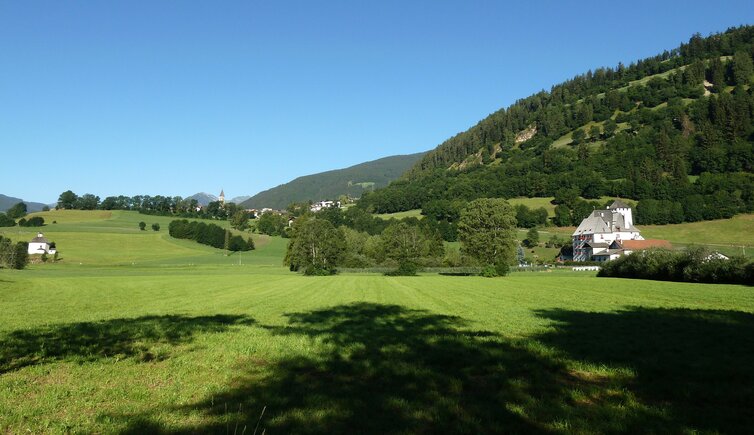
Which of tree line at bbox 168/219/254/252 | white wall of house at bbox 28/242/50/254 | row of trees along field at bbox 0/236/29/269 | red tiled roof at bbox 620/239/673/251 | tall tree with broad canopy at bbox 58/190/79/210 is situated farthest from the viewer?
tall tree with broad canopy at bbox 58/190/79/210

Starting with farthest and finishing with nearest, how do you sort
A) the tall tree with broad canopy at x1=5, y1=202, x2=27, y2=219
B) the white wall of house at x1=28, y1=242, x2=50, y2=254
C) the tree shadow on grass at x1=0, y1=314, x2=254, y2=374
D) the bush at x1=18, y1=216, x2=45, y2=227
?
1. the tall tree with broad canopy at x1=5, y1=202, x2=27, y2=219
2. the bush at x1=18, y1=216, x2=45, y2=227
3. the white wall of house at x1=28, y1=242, x2=50, y2=254
4. the tree shadow on grass at x1=0, y1=314, x2=254, y2=374

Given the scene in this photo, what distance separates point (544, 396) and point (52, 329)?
581 inches

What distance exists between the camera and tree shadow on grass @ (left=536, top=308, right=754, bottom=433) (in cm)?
655

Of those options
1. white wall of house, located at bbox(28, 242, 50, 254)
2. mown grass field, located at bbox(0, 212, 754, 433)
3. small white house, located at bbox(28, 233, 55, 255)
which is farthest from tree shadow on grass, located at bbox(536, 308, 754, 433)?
white wall of house, located at bbox(28, 242, 50, 254)

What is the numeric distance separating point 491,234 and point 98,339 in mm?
83340

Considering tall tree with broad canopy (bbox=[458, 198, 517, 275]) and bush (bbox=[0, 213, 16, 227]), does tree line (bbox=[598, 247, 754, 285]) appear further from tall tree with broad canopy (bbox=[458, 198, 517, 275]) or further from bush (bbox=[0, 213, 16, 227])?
bush (bbox=[0, 213, 16, 227])

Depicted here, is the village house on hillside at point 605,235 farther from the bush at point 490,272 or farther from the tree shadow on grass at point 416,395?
the tree shadow on grass at point 416,395

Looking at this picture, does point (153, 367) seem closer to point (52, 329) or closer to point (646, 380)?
point (52, 329)

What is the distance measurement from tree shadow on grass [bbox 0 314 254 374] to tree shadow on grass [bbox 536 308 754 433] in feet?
33.0

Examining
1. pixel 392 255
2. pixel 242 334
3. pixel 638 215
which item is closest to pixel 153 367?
pixel 242 334

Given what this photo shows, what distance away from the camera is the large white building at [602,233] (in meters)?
133

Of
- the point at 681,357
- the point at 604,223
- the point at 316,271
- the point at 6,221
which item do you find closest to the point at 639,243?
the point at 604,223

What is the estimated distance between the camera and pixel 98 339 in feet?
42.0

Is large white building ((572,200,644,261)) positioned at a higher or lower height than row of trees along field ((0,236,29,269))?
higher
